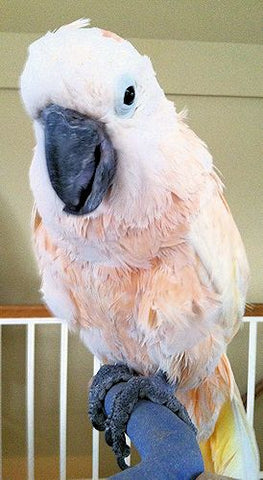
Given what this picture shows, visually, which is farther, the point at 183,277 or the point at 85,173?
the point at 183,277

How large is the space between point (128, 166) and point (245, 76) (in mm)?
1622

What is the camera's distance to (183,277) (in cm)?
69

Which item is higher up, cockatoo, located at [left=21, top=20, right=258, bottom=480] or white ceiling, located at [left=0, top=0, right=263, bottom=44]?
white ceiling, located at [left=0, top=0, right=263, bottom=44]

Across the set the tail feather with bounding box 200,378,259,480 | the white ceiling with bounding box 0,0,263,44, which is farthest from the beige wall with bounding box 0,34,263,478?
the tail feather with bounding box 200,378,259,480

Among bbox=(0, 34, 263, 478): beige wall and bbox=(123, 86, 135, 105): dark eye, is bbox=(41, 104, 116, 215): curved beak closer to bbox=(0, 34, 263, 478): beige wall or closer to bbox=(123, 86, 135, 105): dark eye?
bbox=(123, 86, 135, 105): dark eye

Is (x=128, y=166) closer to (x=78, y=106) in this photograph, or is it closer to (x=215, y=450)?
(x=78, y=106)

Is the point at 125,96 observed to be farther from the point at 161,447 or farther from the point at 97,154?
the point at 161,447

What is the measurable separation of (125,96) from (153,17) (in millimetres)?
1391

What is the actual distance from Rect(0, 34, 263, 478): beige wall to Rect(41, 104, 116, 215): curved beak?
4.98 feet

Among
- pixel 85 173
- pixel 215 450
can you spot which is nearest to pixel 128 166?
pixel 85 173

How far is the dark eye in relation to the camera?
53 centimetres

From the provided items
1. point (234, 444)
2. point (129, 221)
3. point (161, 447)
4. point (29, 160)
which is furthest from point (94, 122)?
point (29, 160)

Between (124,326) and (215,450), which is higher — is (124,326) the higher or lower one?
the higher one

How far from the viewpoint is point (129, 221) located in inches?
24.1
